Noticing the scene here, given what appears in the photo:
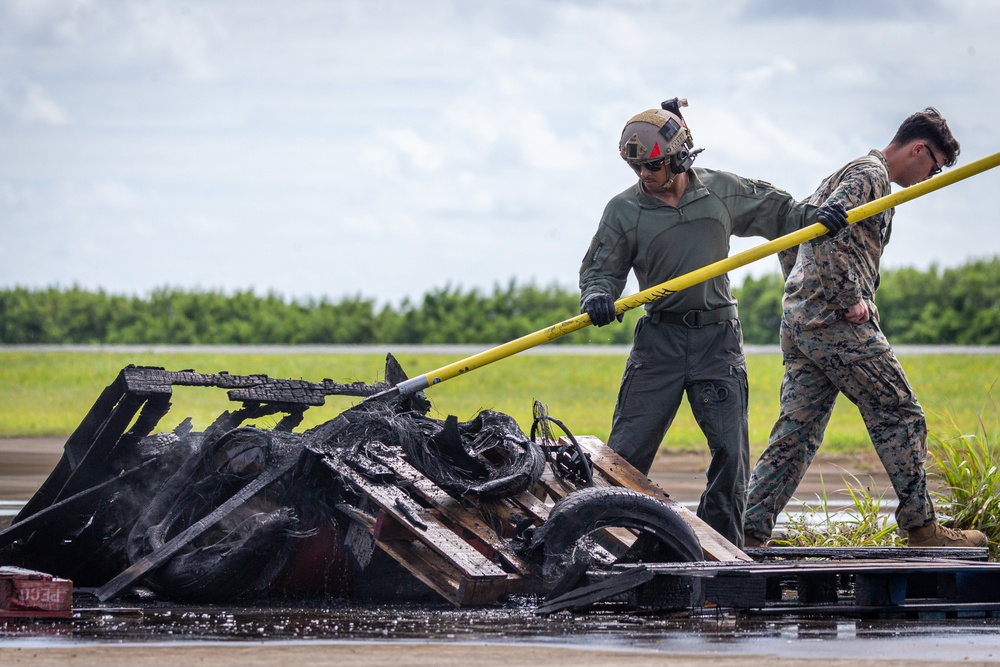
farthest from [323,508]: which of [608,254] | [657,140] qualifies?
[657,140]

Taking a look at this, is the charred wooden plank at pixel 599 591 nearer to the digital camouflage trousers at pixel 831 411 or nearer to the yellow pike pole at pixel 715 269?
the yellow pike pole at pixel 715 269

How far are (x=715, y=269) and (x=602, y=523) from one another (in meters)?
1.62

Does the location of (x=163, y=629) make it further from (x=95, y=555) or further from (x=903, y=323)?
(x=903, y=323)

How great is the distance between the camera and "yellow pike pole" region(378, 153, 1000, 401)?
25.3ft

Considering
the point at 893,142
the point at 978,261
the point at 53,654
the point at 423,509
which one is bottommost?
the point at 53,654

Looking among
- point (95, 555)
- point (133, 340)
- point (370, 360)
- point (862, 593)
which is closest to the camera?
point (862, 593)

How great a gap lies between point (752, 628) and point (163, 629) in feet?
8.23

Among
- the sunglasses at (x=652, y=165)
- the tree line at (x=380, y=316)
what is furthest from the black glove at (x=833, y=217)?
the tree line at (x=380, y=316)

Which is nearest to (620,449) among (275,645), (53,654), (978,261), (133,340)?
(275,645)

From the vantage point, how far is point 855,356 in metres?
8.13

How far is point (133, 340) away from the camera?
31.0 meters

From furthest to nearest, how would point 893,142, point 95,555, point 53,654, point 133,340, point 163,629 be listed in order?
1. point 133,340
2. point 893,142
3. point 95,555
4. point 163,629
5. point 53,654

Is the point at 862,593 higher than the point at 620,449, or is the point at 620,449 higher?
the point at 620,449

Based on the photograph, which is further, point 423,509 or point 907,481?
→ point 907,481
